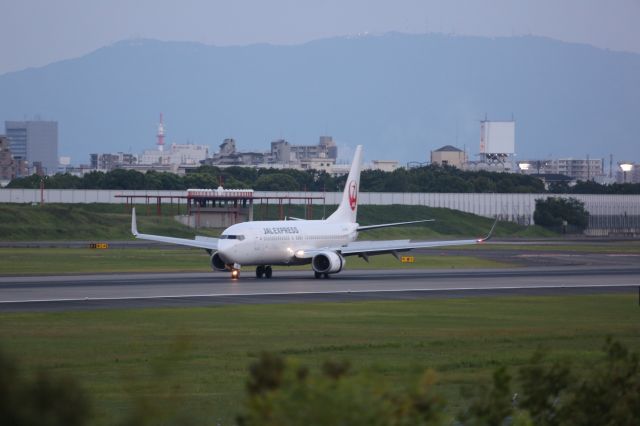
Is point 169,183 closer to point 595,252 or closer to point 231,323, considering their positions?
point 595,252

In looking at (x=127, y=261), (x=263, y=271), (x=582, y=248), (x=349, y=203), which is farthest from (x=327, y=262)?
(x=582, y=248)

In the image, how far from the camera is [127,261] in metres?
76.6

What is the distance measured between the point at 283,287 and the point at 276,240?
729cm

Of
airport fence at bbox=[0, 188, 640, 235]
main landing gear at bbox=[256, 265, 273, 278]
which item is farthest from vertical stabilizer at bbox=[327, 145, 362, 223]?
airport fence at bbox=[0, 188, 640, 235]

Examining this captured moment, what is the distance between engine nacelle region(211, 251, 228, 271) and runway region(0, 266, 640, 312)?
1.77 feet

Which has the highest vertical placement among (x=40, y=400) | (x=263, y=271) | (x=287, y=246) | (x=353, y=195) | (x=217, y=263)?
(x=353, y=195)

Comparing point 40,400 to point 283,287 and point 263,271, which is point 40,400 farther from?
point 263,271

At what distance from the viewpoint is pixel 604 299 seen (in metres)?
47.0

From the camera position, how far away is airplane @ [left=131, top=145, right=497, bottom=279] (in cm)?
5903

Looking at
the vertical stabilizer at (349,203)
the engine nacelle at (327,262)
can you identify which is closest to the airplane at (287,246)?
the engine nacelle at (327,262)

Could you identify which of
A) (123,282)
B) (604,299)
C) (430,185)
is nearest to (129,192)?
(430,185)

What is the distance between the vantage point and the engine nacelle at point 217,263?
6019cm

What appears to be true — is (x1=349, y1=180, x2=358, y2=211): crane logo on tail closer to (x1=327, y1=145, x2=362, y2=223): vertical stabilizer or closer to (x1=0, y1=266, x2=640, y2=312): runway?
(x1=327, y1=145, x2=362, y2=223): vertical stabilizer

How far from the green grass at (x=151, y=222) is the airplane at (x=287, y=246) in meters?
48.4
